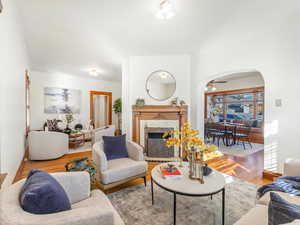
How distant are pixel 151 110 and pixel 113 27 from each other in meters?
1.98

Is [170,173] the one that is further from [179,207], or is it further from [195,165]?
[179,207]

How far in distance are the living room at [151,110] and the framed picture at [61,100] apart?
50mm

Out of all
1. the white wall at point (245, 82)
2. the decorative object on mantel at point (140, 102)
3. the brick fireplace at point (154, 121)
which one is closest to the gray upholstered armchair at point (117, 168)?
the brick fireplace at point (154, 121)

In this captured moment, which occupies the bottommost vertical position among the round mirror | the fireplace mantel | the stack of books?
the stack of books

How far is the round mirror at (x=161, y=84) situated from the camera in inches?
152

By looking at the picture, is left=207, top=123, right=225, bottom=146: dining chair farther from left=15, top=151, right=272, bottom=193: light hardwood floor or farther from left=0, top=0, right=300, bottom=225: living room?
left=15, top=151, right=272, bottom=193: light hardwood floor

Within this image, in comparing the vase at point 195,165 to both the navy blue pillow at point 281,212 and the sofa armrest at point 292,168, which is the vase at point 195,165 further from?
→ the sofa armrest at point 292,168

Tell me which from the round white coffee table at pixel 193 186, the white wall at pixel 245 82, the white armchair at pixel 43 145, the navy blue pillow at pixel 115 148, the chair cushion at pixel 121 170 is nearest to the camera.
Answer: the round white coffee table at pixel 193 186

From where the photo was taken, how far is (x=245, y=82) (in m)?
6.43

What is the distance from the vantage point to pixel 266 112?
271 cm

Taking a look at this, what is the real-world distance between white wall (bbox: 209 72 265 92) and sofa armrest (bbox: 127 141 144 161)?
5.56 metres

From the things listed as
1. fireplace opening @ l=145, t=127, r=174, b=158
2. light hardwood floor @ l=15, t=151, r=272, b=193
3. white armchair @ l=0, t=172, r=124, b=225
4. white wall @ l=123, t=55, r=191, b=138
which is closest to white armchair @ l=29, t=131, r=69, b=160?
light hardwood floor @ l=15, t=151, r=272, b=193

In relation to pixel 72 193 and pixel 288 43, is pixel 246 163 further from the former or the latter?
pixel 72 193

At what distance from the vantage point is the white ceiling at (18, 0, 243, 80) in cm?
231
